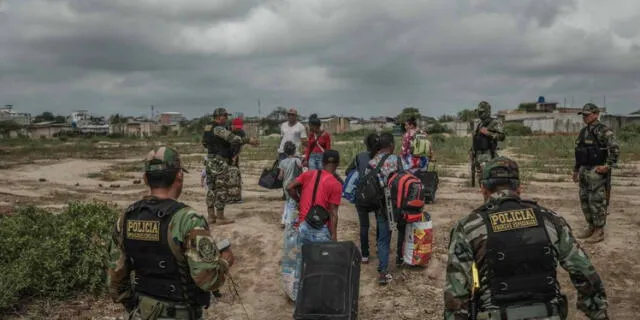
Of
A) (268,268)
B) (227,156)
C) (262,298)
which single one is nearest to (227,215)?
(227,156)

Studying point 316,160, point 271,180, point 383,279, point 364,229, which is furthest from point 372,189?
point 316,160

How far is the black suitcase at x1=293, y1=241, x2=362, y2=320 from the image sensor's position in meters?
5.02

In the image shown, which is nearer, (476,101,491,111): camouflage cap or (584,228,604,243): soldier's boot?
(584,228,604,243): soldier's boot

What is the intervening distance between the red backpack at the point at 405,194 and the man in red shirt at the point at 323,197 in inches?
33.6

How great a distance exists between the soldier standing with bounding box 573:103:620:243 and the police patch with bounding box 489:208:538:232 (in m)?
4.73

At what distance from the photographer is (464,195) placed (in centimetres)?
1188

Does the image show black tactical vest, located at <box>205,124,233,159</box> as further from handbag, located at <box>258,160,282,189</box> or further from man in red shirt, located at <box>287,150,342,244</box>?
man in red shirt, located at <box>287,150,342,244</box>

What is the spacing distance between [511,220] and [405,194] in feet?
10.7

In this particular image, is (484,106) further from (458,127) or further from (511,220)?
(458,127)

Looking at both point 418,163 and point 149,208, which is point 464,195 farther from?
point 149,208

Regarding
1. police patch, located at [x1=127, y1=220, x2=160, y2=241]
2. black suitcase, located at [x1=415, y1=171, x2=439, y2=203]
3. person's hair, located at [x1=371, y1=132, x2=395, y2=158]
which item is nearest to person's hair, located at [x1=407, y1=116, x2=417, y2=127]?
black suitcase, located at [x1=415, y1=171, x2=439, y2=203]

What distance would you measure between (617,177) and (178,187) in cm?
1502

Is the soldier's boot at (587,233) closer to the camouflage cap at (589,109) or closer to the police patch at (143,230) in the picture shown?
the camouflage cap at (589,109)

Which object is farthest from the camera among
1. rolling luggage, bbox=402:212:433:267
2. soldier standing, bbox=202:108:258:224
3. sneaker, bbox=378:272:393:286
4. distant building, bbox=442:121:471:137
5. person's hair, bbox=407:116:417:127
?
distant building, bbox=442:121:471:137
